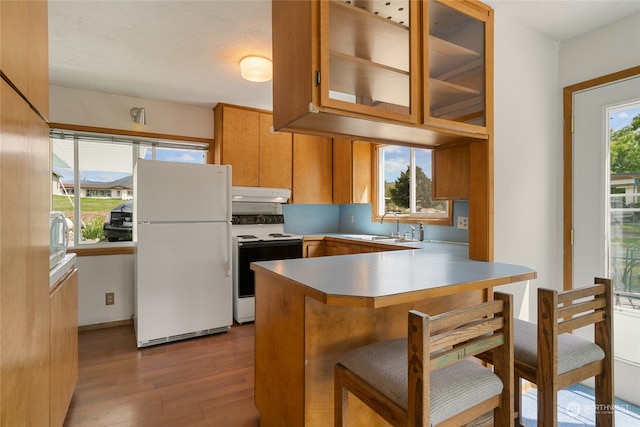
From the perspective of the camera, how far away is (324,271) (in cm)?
143

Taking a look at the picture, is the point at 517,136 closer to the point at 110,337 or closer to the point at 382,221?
the point at 382,221

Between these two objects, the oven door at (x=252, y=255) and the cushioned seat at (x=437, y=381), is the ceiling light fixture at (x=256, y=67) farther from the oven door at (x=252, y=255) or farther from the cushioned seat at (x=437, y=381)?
the cushioned seat at (x=437, y=381)

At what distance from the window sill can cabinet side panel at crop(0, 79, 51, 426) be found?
94.1 inches

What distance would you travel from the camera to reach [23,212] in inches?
35.0

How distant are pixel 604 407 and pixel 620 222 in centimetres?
131

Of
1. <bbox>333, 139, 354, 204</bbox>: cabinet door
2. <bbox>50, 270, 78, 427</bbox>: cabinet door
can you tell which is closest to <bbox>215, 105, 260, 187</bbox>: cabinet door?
<bbox>333, 139, 354, 204</bbox>: cabinet door

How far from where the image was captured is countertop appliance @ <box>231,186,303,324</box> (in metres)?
3.32

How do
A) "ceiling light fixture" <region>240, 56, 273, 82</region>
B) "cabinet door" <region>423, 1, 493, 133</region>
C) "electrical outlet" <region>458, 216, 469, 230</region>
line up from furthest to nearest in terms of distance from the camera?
"electrical outlet" <region>458, 216, 469, 230</region> < "ceiling light fixture" <region>240, 56, 273, 82</region> < "cabinet door" <region>423, 1, 493, 133</region>

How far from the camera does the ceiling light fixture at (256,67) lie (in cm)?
248

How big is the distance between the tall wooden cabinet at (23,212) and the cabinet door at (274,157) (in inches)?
103

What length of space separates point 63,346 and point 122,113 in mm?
2623

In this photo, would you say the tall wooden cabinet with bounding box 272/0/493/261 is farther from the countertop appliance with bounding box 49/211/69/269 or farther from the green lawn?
the green lawn

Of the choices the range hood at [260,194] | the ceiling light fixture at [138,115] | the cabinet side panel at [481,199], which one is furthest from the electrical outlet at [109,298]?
the cabinet side panel at [481,199]

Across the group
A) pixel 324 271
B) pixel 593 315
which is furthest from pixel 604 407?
pixel 324 271
